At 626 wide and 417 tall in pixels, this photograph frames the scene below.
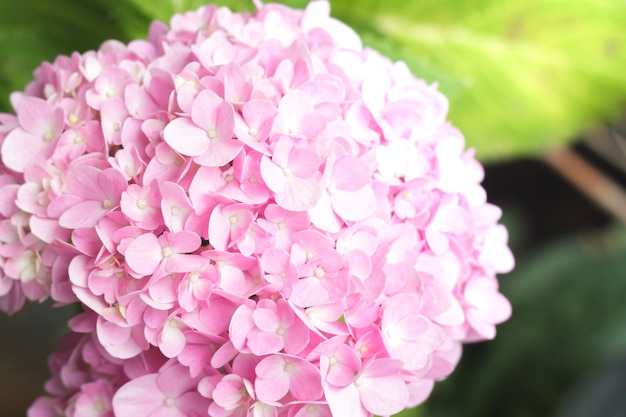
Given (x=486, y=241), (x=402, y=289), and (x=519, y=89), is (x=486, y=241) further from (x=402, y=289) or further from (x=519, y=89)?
(x=519, y=89)

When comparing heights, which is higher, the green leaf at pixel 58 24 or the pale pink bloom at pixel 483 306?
the pale pink bloom at pixel 483 306

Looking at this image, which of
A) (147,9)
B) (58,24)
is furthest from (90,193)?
(58,24)

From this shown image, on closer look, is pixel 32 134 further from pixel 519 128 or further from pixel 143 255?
pixel 519 128

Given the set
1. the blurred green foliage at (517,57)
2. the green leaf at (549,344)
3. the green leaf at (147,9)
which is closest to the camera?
the green leaf at (147,9)

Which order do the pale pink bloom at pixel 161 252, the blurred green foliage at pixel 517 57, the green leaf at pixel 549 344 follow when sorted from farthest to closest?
the green leaf at pixel 549 344, the blurred green foliage at pixel 517 57, the pale pink bloom at pixel 161 252

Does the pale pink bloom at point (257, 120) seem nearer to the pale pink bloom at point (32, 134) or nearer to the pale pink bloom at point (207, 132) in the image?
the pale pink bloom at point (207, 132)

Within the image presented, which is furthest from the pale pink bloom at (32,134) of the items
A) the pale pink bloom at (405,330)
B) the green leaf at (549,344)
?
the green leaf at (549,344)

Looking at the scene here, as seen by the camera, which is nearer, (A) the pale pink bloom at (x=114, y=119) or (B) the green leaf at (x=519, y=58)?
(A) the pale pink bloom at (x=114, y=119)

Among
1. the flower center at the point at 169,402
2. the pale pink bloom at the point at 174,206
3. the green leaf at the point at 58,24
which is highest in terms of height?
the pale pink bloom at the point at 174,206
